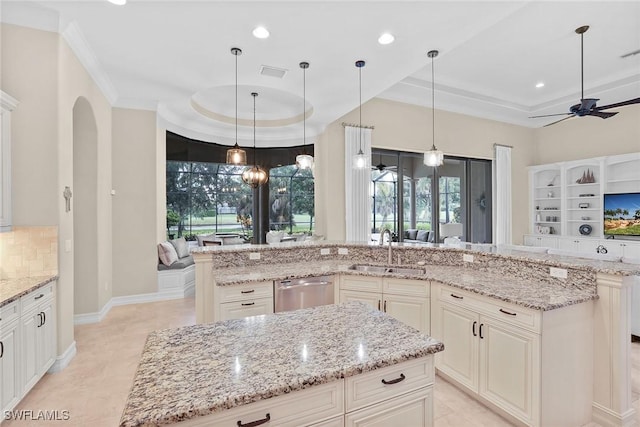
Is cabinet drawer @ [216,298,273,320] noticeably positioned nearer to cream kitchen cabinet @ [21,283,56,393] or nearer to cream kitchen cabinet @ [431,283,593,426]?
cream kitchen cabinet @ [21,283,56,393]

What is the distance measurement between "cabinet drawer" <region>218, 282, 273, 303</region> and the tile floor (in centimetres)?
112

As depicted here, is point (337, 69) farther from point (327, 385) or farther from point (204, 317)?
point (327, 385)

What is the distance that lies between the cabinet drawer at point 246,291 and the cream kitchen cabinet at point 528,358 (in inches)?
65.7

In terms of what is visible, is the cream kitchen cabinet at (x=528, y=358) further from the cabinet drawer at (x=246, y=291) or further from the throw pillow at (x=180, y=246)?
the throw pillow at (x=180, y=246)

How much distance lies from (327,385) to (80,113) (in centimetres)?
469

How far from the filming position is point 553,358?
6.77 feet

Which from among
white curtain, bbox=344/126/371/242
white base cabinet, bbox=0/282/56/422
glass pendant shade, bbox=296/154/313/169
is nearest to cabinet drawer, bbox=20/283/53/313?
white base cabinet, bbox=0/282/56/422

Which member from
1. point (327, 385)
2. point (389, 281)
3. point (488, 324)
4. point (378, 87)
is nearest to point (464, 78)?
point (378, 87)

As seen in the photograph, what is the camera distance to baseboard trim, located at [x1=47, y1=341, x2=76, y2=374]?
3.01m

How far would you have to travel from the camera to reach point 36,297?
2641 millimetres

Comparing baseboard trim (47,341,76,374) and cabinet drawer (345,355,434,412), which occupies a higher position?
cabinet drawer (345,355,434,412)

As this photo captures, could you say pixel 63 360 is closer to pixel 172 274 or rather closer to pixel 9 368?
pixel 9 368

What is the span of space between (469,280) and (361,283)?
967mm

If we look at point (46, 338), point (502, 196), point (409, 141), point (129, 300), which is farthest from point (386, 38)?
point (502, 196)
